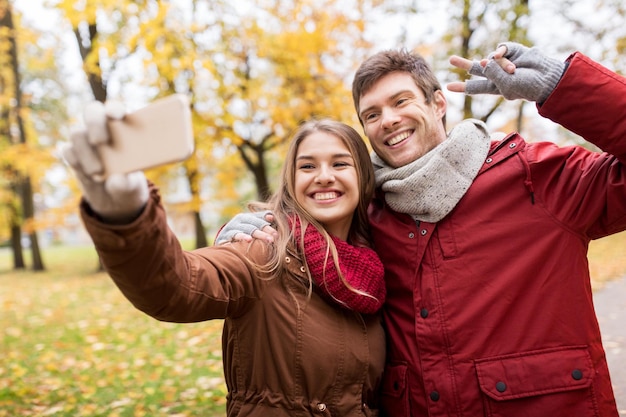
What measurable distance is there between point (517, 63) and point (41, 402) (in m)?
4.83

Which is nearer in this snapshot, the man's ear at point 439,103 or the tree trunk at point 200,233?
the man's ear at point 439,103

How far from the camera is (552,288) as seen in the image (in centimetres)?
195

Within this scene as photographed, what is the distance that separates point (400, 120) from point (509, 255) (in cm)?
78

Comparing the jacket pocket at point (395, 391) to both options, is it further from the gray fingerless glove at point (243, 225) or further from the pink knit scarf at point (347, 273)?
the gray fingerless glove at point (243, 225)

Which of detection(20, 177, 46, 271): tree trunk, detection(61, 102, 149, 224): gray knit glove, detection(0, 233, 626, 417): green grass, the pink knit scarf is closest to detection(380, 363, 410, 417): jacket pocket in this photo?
the pink knit scarf

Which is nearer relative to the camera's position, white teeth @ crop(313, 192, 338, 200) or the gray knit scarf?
the gray knit scarf

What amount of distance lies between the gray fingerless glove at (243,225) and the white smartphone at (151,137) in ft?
3.18

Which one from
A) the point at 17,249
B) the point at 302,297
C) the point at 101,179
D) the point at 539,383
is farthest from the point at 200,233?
the point at 101,179

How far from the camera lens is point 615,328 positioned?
19.4 feet

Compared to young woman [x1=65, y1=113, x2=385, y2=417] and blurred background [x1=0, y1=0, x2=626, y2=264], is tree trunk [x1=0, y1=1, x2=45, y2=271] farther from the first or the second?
young woman [x1=65, y1=113, x2=385, y2=417]

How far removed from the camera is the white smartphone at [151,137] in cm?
110

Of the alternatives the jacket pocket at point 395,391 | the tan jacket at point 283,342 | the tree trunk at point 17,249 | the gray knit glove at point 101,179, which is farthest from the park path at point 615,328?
the tree trunk at point 17,249

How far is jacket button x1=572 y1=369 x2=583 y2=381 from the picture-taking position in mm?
1846

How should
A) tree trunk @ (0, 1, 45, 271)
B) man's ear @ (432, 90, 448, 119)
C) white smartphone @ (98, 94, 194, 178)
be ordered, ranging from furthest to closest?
1. tree trunk @ (0, 1, 45, 271)
2. man's ear @ (432, 90, 448, 119)
3. white smartphone @ (98, 94, 194, 178)
